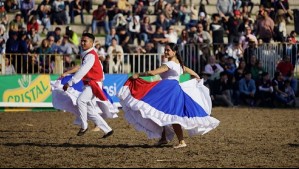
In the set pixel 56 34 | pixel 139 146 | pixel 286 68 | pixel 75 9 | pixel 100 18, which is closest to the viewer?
pixel 139 146

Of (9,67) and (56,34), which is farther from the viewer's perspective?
(56,34)

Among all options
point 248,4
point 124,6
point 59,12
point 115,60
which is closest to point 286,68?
point 115,60

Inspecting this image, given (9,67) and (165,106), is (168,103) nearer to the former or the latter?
(165,106)

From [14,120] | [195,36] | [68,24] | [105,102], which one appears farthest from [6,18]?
[105,102]

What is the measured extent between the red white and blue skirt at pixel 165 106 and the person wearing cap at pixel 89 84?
1236 mm

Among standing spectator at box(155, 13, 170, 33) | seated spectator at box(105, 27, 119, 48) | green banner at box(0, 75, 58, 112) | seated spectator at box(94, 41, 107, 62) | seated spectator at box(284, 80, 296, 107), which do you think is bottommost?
seated spectator at box(284, 80, 296, 107)

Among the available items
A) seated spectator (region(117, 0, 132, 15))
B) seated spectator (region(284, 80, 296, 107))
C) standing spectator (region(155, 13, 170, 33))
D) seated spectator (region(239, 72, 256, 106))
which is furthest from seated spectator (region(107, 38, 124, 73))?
seated spectator (region(284, 80, 296, 107))

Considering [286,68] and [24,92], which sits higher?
[286,68]

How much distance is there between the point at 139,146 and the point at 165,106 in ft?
3.52

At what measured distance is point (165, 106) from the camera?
45.7 feet

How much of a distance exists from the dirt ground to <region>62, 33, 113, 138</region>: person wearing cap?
0.35m

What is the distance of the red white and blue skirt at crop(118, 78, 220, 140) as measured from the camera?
45.5ft

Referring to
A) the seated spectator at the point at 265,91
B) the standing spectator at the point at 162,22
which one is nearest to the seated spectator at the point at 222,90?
the seated spectator at the point at 265,91

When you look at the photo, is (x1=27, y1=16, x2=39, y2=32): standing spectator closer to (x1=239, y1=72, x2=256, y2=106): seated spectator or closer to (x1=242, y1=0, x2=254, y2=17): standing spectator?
(x1=239, y1=72, x2=256, y2=106): seated spectator
